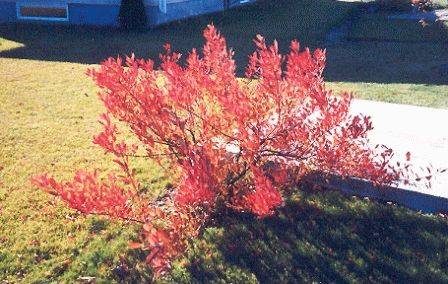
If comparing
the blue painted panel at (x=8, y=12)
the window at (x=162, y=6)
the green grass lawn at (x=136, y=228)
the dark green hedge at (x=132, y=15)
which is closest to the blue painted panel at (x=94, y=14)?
the dark green hedge at (x=132, y=15)

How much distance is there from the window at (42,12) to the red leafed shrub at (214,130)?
1481cm

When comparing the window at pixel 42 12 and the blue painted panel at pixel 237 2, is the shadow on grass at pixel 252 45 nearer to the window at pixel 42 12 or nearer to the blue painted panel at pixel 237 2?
the window at pixel 42 12

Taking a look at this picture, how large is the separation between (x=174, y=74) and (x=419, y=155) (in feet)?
12.7

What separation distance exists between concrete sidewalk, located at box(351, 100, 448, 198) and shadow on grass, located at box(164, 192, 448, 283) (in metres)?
0.68

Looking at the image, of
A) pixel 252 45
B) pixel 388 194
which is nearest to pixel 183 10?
pixel 252 45

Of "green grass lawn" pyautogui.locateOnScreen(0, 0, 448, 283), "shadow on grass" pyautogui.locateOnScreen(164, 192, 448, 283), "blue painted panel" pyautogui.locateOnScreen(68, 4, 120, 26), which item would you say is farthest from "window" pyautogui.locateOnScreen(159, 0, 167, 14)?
"shadow on grass" pyautogui.locateOnScreen(164, 192, 448, 283)

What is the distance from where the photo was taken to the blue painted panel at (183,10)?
17953 millimetres

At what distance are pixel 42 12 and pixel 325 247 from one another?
16.8 metres

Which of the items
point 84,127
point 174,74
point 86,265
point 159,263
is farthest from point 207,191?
point 84,127

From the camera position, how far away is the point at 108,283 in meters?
4.46

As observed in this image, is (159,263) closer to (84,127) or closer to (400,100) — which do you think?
(84,127)

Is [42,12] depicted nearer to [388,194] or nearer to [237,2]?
[237,2]

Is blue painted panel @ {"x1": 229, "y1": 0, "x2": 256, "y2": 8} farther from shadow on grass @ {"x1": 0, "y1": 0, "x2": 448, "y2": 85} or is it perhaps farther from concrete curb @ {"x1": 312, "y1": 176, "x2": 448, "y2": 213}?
concrete curb @ {"x1": 312, "y1": 176, "x2": 448, "y2": 213}

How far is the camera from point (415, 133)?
729cm
